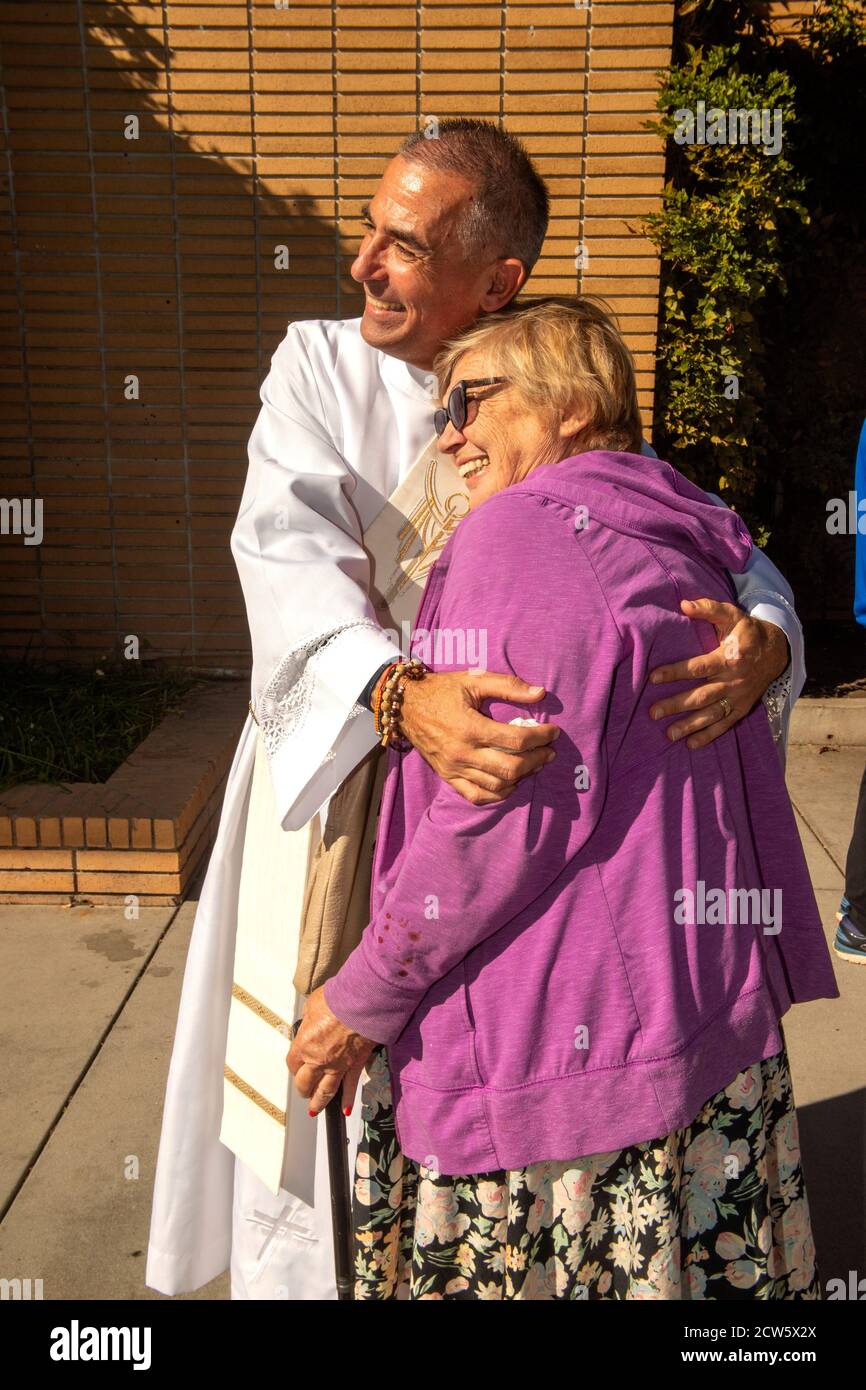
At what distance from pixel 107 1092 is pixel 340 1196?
1.60 meters

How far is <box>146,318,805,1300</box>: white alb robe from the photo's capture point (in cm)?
173

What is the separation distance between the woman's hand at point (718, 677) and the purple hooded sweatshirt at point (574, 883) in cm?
2

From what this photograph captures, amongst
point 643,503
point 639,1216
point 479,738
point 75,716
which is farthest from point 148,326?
→ point 639,1216

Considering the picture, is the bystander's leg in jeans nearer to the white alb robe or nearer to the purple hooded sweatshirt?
the white alb robe

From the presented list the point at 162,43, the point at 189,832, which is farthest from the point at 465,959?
the point at 162,43

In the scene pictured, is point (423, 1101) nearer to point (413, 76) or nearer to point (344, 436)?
point (344, 436)

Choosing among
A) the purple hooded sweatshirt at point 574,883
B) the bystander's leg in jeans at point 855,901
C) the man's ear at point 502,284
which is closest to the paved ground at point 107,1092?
the bystander's leg in jeans at point 855,901

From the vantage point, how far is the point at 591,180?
571 centimetres

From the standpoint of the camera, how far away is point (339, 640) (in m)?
1.68

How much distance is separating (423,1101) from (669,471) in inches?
33.6

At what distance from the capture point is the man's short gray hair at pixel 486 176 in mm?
1882

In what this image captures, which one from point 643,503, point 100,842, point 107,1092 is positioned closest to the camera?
point 643,503

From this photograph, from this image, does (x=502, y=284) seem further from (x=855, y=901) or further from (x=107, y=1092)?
(x=855, y=901)

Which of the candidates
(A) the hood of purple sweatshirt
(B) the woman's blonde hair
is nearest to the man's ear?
(B) the woman's blonde hair
